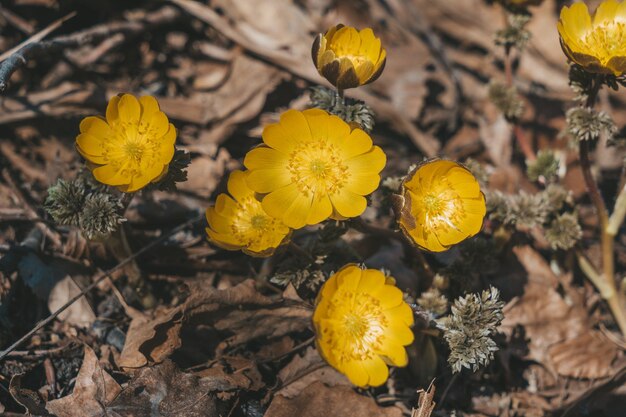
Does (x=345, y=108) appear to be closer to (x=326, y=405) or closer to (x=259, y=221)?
(x=259, y=221)

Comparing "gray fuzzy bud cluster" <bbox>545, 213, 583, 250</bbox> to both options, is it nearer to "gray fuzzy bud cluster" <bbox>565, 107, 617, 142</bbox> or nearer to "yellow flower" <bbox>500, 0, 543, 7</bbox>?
"gray fuzzy bud cluster" <bbox>565, 107, 617, 142</bbox>

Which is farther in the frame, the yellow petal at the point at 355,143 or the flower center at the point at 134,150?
the flower center at the point at 134,150

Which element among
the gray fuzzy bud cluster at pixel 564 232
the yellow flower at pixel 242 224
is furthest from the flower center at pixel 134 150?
the gray fuzzy bud cluster at pixel 564 232

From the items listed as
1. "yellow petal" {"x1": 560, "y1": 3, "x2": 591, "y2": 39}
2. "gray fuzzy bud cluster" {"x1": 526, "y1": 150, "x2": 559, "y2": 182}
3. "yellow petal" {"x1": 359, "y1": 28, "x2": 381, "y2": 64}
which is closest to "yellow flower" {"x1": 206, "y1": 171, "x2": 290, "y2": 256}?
"yellow petal" {"x1": 359, "y1": 28, "x2": 381, "y2": 64}

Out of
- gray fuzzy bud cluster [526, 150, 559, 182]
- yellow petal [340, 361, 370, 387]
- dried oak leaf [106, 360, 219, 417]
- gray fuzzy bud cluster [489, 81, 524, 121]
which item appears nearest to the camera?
yellow petal [340, 361, 370, 387]

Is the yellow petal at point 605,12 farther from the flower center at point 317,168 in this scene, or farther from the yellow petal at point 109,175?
the yellow petal at point 109,175

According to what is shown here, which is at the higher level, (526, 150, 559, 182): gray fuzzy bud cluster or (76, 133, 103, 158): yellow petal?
(76, 133, 103, 158): yellow petal
